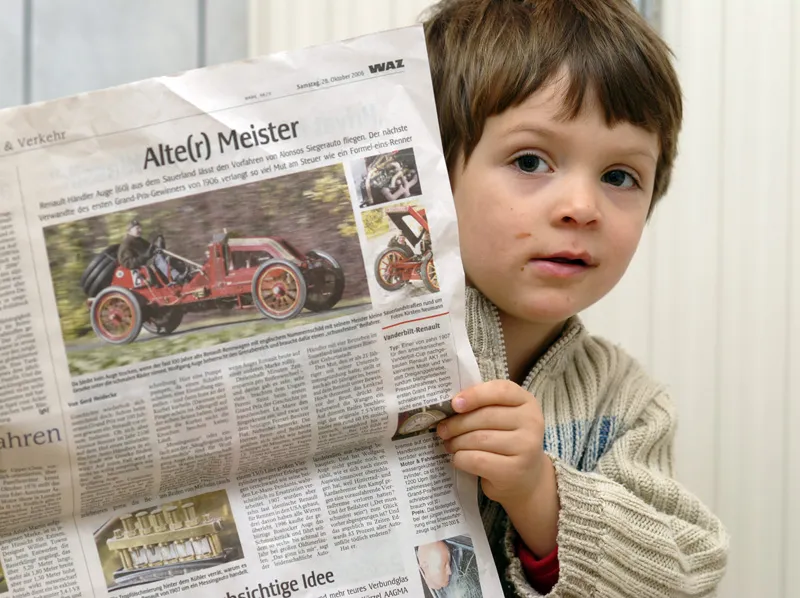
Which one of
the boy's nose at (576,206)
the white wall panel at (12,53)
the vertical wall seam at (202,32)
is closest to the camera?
the boy's nose at (576,206)

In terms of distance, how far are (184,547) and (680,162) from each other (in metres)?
0.70

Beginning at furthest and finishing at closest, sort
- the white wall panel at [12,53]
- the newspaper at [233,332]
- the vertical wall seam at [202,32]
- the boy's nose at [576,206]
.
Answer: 1. the vertical wall seam at [202,32]
2. the white wall panel at [12,53]
3. the boy's nose at [576,206]
4. the newspaper at [233,332]

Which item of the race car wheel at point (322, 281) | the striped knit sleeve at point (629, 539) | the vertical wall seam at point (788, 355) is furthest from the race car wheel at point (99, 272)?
the vertical wall seam at point (788, 355)

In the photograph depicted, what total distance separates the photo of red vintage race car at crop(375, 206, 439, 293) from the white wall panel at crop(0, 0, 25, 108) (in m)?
0.49

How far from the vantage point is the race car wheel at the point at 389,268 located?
20.7 inches

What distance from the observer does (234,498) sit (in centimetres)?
52

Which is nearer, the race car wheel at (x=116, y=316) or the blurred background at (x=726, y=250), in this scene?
the race car wheel at (x=116, y=316)

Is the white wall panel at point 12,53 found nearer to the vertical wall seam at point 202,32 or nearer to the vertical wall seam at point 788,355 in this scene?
the vertical wall seam at point 202,32

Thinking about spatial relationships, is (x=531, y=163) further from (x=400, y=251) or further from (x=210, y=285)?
(x=210, y=285)

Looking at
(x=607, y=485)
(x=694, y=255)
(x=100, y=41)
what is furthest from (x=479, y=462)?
(x=100, y=41)

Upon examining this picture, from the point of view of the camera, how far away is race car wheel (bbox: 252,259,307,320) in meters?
0.51

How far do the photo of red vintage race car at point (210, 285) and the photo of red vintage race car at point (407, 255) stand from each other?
3 cm

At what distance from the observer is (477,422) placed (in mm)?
551

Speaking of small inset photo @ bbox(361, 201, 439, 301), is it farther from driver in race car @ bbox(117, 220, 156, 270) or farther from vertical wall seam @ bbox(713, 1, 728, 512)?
vertical wall seam @ bbox(713, 1, 728, 512)
